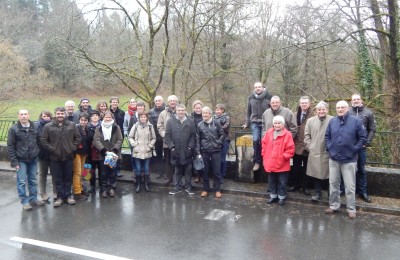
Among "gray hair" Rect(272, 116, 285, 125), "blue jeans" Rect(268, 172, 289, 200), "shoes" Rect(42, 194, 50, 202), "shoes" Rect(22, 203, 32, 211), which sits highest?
"gray hair" Rect(272, 116, 285, 125)

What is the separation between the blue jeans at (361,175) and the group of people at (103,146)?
2603 mm

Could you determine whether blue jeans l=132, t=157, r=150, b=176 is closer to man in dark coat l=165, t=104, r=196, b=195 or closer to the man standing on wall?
man in dark coat l=165, t=104, r=196, b=195

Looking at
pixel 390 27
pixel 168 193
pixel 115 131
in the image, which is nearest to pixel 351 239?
pixel 168 193

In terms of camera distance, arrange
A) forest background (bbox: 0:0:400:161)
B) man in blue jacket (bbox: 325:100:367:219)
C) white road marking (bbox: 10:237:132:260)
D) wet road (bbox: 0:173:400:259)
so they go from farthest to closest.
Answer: forest background (bbox: 0:0:400:161), man in blue jacket (bbox: 325:100:367:219), wet road (bbox: 0:173:400:259), white road marking (bbox: 10:237:132:260)

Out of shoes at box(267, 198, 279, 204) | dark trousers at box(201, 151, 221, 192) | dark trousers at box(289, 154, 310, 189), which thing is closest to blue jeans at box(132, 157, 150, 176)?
dark trousers at box(201, 151, 221, 192)

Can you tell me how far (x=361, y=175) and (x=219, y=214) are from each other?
9.03ft

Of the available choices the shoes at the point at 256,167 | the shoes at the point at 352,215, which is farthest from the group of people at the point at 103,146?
the shoes at the point at 352,215

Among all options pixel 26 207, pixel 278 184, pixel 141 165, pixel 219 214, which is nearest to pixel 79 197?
pixel 26 207

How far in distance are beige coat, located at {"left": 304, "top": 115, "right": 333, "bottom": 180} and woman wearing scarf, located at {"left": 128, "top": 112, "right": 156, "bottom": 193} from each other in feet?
10.5

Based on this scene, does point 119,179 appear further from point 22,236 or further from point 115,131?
point 22,236

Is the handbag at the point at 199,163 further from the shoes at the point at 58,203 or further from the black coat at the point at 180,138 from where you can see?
the shoes at the point at 58,203

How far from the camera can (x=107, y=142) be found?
24.7 feet

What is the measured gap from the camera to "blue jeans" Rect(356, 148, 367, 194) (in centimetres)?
668

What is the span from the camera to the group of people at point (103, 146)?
6.91 m
